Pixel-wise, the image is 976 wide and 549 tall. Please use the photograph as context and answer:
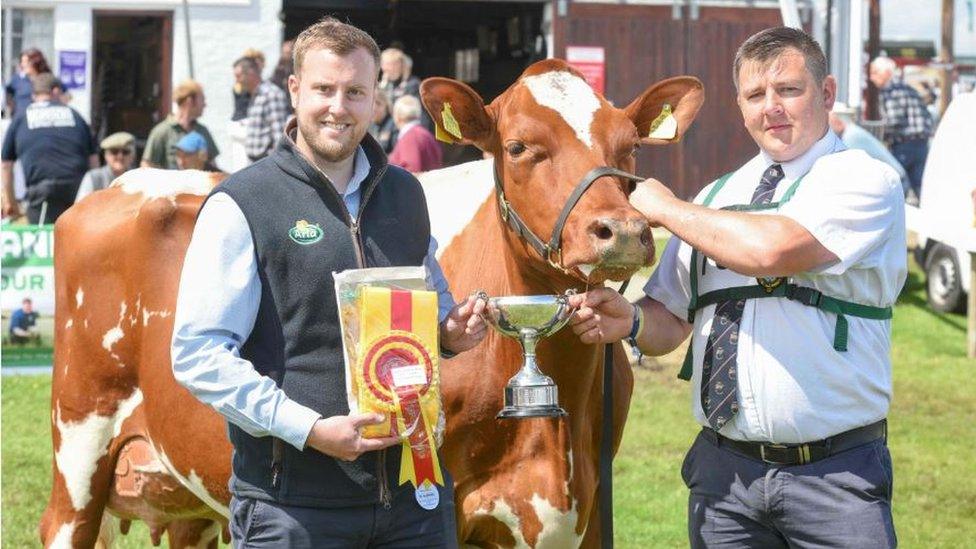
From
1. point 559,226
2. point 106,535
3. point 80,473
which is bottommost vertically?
point 106,535

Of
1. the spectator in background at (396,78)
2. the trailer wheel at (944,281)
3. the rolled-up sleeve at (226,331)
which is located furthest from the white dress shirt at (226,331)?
the trailer wheel at (944,281)

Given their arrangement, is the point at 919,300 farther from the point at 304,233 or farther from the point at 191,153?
the point at 304,233

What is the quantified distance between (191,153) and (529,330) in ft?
27.0

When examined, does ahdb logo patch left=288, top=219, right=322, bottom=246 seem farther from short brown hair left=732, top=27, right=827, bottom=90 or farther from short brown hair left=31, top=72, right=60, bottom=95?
short brown hair left=31, top=72, right=60, bottom=95

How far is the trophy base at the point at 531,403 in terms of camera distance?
350cm

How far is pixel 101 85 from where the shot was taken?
18656 mm

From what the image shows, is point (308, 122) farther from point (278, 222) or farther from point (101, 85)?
point (101, 85)

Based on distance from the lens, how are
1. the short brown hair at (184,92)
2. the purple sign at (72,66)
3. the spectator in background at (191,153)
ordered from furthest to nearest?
the purple sign at (72,66), the short brown hair at (184,92), the spectator in background at (191,153)

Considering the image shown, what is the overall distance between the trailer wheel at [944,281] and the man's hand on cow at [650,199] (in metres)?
10.0

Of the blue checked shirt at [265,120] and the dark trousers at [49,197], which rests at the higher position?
the blue checked shirt at [265,120]

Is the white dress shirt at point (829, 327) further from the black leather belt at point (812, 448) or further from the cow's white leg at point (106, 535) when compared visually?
the cow's white leg at point (106, 535)

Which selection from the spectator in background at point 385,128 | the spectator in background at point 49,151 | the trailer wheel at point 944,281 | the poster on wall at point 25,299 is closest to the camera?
the poster on wall at point 25,299

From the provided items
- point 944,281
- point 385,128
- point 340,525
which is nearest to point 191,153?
point 385,128

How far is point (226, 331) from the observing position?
10.6 ft
